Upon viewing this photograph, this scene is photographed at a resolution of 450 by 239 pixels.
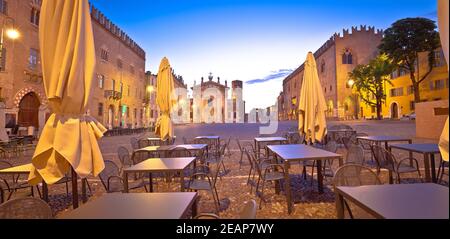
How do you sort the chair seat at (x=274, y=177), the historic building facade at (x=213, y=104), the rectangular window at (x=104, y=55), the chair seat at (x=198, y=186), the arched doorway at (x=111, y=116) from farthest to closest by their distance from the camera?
the historic building facade at (x=213, y=104)
the arched doorway at (x=111, y=116)
the rectangular window at (x=104, y=55)
the chair seat at (x=274, y=177)
the chair seat at (x=198, y=186)

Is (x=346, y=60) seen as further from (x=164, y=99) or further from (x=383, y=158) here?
(x=383, y=158)

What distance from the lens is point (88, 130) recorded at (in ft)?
8.64

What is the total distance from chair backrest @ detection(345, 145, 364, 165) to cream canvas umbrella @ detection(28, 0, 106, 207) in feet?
13.4

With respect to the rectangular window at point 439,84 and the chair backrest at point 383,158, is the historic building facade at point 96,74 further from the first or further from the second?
the rectangular window at point 439,84

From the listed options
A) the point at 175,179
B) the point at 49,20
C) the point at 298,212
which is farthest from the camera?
the point at 175,179

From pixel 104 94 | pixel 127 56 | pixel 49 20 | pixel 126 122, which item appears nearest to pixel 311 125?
pixel 49 20

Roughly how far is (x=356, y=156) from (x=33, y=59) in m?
20.0

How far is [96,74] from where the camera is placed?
20828 millimetres

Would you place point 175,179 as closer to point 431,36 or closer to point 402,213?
point 402,213

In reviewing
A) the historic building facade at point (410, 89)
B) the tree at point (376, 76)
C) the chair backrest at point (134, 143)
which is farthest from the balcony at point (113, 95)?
the historic building facade at point (410, 89)

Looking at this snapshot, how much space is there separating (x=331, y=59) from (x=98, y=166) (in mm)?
43962

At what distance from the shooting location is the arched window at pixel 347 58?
127 ft

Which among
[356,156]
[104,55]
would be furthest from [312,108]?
[104,55]

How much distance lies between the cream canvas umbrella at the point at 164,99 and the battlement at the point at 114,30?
18664 millimetres
